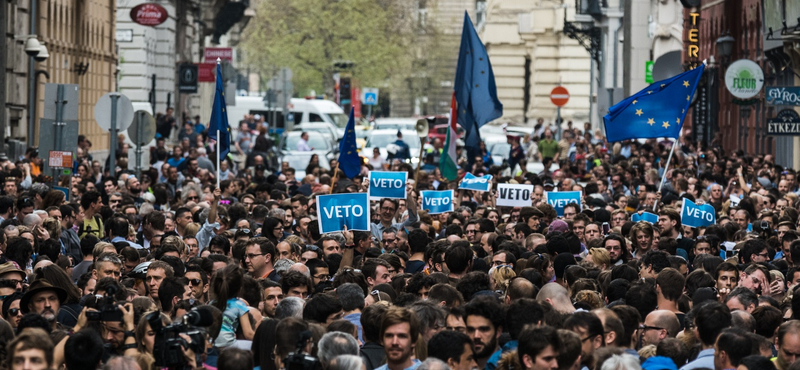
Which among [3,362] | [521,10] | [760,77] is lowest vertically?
[3,362]

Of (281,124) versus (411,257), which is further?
(281,124)

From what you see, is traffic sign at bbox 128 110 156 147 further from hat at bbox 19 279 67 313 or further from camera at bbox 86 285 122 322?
camera at bbox 86 285 122 322

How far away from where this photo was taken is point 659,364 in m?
7.87

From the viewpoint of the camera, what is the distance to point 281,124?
52500 mm

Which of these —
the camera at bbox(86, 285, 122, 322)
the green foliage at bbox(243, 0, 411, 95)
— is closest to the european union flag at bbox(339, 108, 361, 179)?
the camera at bbox(86, 285, 122, 322)

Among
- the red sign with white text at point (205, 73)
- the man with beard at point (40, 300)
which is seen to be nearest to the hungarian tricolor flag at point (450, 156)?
the man with beard at point (40, 300)

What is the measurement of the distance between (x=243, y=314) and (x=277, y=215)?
648 centimetres

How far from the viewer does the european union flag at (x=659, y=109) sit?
739 inches

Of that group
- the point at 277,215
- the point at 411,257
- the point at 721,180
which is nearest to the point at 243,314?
the point at 411,257

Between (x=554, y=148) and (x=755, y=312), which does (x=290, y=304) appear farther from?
(x=554, y=148)

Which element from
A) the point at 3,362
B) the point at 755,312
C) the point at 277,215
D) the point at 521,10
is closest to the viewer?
the point at 3,362

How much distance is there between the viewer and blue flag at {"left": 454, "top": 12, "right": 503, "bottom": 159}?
73.6 feet

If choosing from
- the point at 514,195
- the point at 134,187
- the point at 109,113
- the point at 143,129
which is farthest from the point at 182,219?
the point at 143,129

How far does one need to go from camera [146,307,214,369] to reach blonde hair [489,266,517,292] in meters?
4.01
